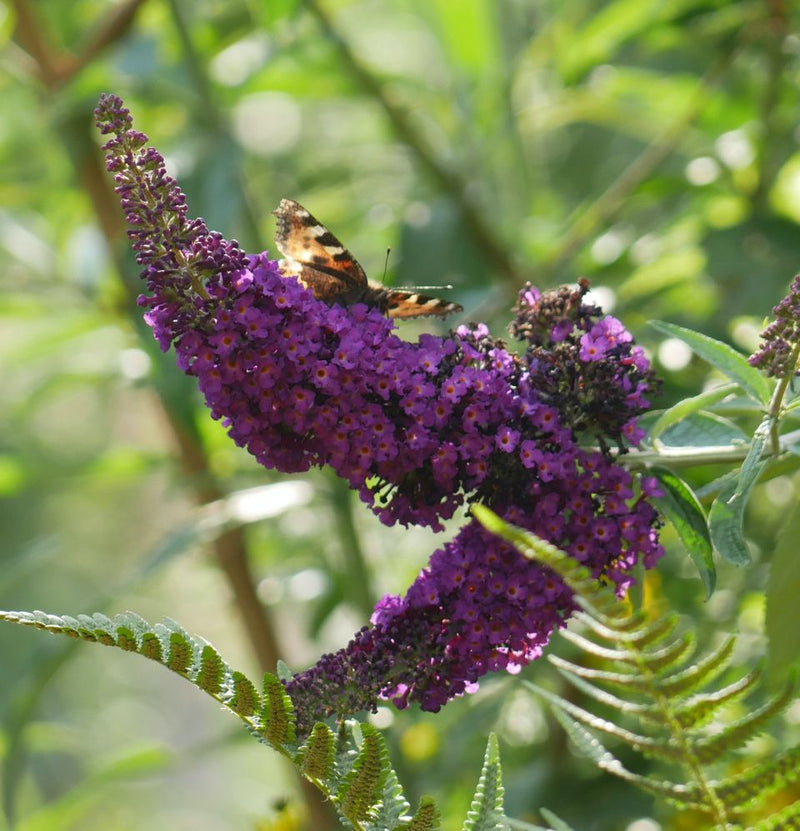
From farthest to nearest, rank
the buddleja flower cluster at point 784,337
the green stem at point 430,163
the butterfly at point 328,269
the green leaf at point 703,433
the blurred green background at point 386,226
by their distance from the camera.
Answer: the green stem at point 430,163
the blurred green background at point 386,226
the butterfly at point 328,269
the green leaf at point 703,433
the buddleja flower cluster at point 784,337

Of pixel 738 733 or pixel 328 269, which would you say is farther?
pixel 328 269

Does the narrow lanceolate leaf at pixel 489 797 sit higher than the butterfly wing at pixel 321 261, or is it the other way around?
the butterfly wing at pixel 321 261

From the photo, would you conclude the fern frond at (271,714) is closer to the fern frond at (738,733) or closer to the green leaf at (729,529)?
the fern frond at (738,733)

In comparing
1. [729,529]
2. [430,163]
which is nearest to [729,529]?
[729,529]

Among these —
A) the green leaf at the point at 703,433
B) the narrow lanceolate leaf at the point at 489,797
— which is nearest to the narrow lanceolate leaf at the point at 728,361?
the green leaf at the point at 703,433

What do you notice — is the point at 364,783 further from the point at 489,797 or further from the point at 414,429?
the point at 414,429

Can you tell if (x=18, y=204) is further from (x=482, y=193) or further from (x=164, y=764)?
(x=164, y=764)

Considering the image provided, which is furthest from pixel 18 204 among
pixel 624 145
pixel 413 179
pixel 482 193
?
pixel 624 145
